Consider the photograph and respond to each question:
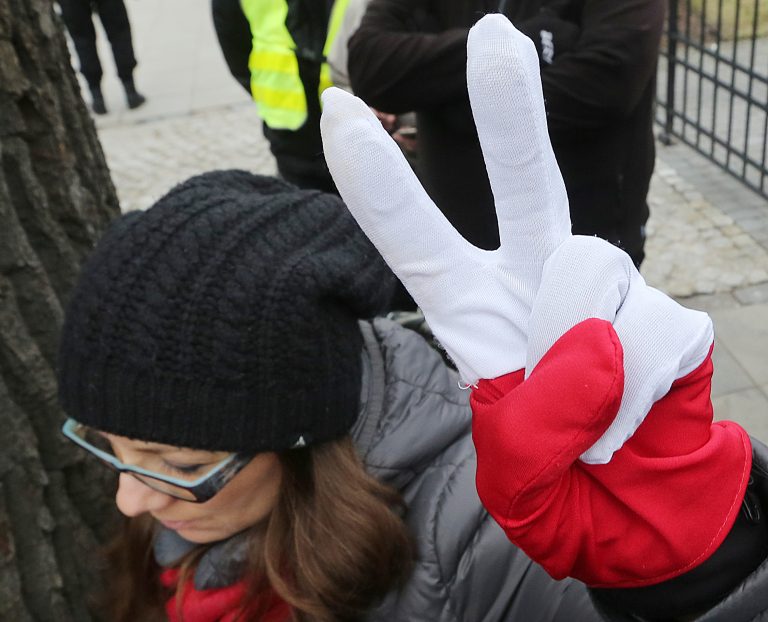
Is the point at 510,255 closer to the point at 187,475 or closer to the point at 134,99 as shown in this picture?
the point at 187,475

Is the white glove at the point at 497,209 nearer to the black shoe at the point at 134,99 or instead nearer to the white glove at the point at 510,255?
the white glove at the point at 510,255

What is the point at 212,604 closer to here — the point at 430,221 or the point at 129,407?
the point at 129,407

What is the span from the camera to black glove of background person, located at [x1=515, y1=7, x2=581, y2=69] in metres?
2.13

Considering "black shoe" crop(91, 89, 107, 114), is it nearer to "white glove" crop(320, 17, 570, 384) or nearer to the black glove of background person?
the black glove of background person

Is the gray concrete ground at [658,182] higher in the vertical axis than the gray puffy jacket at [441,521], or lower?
lower

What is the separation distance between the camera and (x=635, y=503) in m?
0.96

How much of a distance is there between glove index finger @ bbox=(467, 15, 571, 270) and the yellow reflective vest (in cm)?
213

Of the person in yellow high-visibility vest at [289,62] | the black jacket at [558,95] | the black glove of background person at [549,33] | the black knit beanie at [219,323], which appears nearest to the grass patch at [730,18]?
the person in yellow high-visibility vest at [289,62]

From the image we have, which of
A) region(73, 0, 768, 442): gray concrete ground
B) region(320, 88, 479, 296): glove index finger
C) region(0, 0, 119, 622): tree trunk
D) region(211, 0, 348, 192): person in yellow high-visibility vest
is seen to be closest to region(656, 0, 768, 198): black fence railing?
region(73, 0, 768, 442): gray concrete ground

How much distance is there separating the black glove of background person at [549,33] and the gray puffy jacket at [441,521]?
3.55 feet

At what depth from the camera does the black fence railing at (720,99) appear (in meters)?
4.84

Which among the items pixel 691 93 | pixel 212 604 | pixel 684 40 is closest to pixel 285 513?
pixel 212 604

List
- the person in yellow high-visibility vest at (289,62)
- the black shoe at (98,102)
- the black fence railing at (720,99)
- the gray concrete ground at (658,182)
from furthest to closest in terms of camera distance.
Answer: the black shoe at (98,102) < the black fence railing at (720,99) < the gray concrete ground at (658,182) < the person in yellow high-visibility vest at (289,62)

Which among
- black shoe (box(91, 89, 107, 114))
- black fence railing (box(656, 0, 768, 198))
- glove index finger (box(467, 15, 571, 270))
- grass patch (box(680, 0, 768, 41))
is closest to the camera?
glove index finger (box(467, 15, 571, 270))
